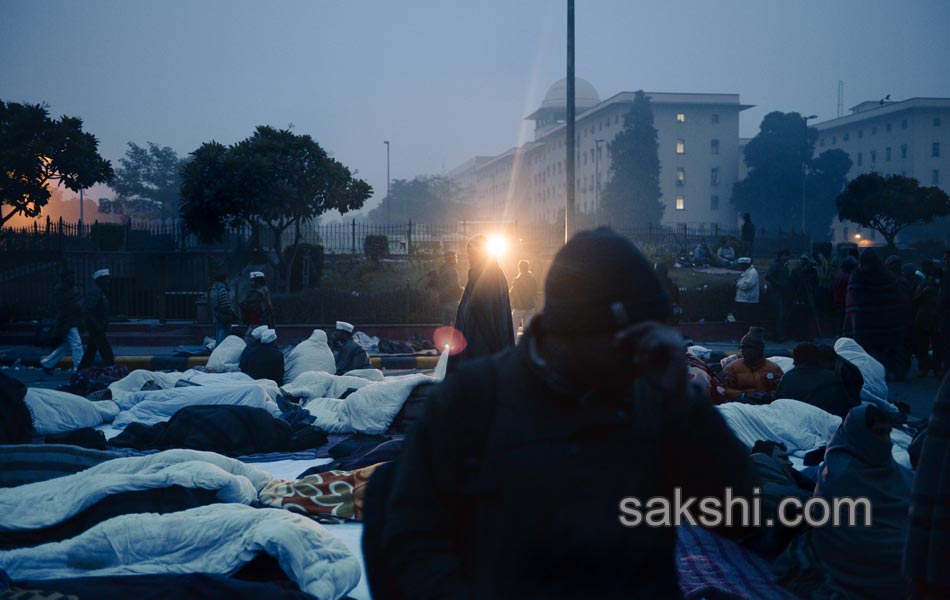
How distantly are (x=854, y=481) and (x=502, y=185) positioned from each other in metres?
104

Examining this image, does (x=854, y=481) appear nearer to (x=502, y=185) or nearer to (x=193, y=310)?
(x=193, y=310)

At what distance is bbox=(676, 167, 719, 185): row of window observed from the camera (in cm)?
7262

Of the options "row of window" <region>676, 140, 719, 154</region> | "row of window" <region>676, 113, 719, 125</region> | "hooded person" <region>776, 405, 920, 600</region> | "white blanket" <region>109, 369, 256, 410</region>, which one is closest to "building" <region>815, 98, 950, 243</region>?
"row of window" <region>676, 140, 719, 154</region>

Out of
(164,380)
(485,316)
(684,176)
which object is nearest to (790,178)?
(684,176)

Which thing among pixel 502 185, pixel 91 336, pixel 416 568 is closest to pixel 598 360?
pixel 416 568

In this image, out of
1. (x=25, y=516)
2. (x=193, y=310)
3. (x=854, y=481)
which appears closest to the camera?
(x=854, y=481)

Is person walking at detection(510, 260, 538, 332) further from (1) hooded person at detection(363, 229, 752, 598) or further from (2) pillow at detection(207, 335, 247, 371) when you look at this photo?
(1) hooded person at detection(363, 229, 752, 598)

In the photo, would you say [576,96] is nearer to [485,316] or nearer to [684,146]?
[684,146]

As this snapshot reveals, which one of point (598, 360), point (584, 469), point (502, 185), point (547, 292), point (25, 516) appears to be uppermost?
point (502, 185)

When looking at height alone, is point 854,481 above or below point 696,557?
above

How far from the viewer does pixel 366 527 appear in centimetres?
188

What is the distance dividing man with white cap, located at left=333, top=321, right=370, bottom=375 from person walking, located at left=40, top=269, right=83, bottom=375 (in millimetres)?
4312

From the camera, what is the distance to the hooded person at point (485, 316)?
6422 mm

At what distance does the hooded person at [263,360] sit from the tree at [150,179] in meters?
65.7
